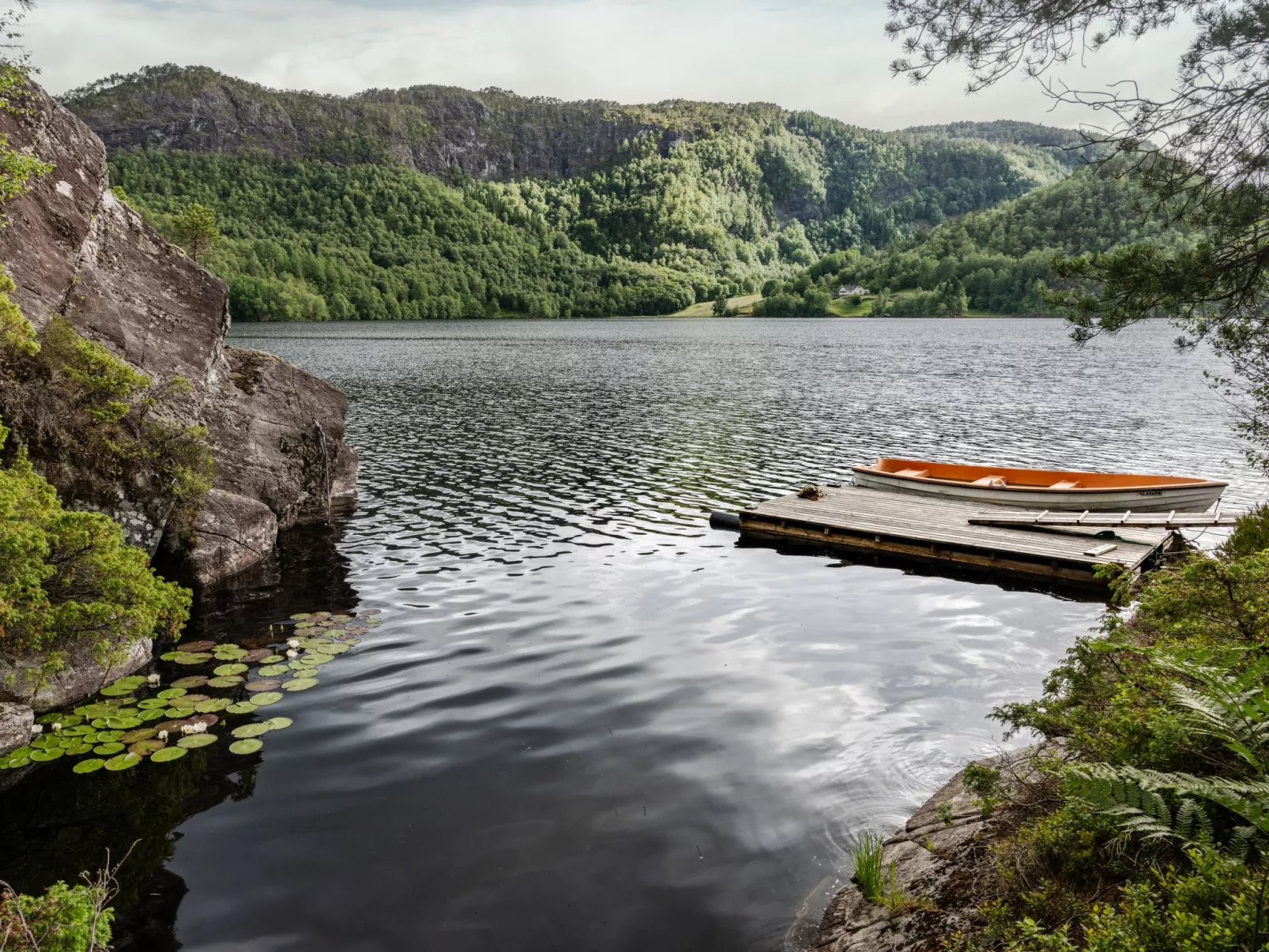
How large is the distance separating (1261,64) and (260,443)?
2160cm

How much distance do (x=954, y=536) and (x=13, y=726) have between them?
1922 cm

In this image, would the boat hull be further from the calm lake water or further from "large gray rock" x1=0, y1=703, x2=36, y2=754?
"large gray rock" x1=0, y1=703, x2=36, y2=754

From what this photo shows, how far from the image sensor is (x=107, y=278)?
62.0 ft

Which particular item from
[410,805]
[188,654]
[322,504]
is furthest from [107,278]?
[410,805]

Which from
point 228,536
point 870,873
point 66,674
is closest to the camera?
point 870,873

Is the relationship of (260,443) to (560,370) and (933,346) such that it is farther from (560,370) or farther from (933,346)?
(933,346)

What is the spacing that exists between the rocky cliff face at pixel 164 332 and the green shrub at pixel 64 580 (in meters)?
4.02

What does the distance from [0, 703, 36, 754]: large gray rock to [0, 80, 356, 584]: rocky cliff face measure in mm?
5471

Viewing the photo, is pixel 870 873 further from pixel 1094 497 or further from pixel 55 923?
pixel 1094 497

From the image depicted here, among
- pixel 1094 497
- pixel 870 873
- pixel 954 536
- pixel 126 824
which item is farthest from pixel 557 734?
pixel 1094 497

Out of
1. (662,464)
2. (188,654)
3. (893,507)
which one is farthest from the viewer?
(662,464)

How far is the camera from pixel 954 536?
66.7ft

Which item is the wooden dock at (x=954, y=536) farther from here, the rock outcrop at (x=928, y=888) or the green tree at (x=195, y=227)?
the green tree at (x=195, y=227)

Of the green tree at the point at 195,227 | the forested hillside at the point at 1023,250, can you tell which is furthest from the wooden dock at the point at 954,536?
the forested hillside at the point at 1023,250
